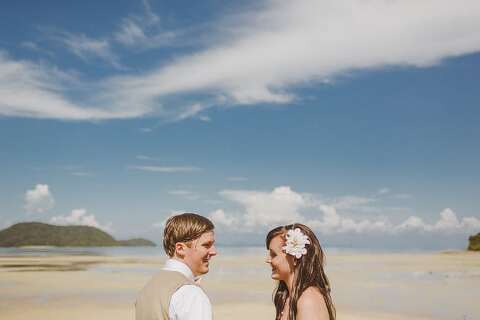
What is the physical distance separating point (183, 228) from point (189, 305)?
571 millimetres

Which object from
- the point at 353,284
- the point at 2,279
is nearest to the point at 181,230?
the point at 353,284

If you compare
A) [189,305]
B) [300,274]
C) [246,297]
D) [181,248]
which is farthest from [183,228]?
[246,297]

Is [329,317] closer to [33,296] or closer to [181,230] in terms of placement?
[181,230]

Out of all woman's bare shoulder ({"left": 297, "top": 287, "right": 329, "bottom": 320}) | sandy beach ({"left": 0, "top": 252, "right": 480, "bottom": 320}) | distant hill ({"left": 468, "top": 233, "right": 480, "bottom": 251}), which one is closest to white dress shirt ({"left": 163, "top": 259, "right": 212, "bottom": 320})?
woman's bare shoulder ({"left": 297, "top": 287, "right": 329, "bottom": 320})

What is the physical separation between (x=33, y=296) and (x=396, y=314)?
1373 centimetres

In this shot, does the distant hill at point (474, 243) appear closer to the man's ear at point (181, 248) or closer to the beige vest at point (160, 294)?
the man's ear at point (181, 248)

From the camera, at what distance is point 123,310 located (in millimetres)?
17875

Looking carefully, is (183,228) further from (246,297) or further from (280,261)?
(246,297)

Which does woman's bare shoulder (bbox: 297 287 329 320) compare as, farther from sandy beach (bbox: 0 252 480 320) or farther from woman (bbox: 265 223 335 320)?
sandy beach (bbox: 0 252 480 320)

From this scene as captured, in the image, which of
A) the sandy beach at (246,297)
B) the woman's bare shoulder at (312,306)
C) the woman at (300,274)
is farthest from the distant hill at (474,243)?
the woman's bare shoulder at (312,306)

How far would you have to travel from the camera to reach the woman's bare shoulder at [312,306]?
15.1 ft

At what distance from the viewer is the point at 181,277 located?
139 inches

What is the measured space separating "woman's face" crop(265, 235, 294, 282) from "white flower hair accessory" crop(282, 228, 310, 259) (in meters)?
0.10

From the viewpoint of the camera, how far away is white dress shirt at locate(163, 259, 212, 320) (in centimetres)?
326
